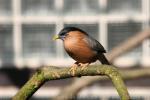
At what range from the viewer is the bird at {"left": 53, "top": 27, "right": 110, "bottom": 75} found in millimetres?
3168

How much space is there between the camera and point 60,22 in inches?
432

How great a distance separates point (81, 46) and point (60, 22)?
774cm

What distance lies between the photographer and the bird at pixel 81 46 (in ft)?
10.4

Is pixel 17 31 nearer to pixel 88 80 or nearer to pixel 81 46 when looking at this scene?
pixel 88 80

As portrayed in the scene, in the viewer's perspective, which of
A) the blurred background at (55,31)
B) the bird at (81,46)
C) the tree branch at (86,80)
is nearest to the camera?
the bird at (81,46)

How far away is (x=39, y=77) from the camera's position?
1.96 metres

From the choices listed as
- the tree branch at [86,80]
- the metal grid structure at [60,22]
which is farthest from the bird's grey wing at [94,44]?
the metal grid structure at [60,22]

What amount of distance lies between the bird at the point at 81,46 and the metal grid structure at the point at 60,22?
7405 mm

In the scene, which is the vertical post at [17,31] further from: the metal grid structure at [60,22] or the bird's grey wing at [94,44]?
the bird's grey wing at [94,44]

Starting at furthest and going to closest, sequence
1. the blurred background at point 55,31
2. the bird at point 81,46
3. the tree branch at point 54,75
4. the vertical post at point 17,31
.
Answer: the vertical post at point 17,31 → the blurred background at point 55,31 → the bird at point 81,46 → the tree branch at point 54,75

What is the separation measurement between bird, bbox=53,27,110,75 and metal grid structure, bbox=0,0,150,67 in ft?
24.3

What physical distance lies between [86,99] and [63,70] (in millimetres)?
9078

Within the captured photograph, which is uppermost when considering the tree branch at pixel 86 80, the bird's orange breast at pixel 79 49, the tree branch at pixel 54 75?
the tree branch at pixel 54 75

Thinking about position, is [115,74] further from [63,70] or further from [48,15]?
[48,15]
